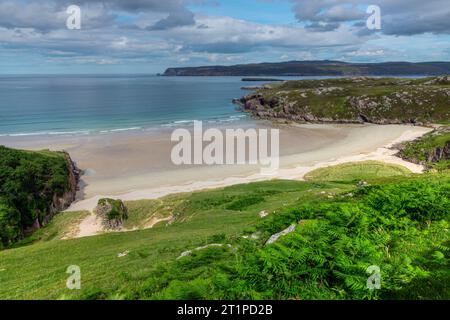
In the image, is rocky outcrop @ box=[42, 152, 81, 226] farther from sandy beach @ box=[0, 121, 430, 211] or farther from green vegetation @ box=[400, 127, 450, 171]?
green vegetation @ box=[400, 127, 450, 171]

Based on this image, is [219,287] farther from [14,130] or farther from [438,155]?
[14,130]

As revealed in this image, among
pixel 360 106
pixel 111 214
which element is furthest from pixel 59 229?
pixel 360 106

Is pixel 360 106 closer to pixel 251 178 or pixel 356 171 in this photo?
pixel 356 171

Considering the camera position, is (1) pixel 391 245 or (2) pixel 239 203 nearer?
(1) pixel 391 245

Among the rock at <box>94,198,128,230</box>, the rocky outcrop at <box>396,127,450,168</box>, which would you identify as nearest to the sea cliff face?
the rocky outcrop at <box>396,127,450,168</box>

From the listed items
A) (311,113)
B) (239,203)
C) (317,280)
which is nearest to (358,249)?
(317,280)

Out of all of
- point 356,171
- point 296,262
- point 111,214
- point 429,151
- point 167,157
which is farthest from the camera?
point 167,157
